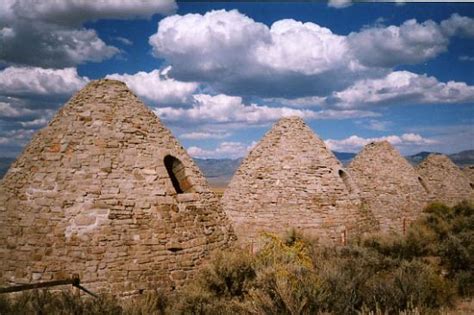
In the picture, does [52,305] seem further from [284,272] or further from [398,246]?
[398,246]

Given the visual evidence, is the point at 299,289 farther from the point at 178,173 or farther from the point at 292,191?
the point at 292,191

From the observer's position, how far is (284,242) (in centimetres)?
1191

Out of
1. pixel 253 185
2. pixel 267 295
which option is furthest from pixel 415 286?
pixel 253 185

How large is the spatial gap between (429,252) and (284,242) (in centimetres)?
493

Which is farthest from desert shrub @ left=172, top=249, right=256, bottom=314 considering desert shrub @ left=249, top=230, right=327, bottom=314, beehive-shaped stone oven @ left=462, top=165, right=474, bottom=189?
beehive-shaped stone oven @ left=462, top=165, right=474, bottom=189

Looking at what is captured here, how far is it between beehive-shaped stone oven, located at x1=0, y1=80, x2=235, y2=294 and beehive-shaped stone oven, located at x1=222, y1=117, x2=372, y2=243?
4.36 meters

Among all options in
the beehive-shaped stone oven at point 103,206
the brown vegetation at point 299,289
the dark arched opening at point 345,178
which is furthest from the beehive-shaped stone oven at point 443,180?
the beehive-shaped stone oven at point 103,206

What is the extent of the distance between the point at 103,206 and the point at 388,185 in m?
14.3

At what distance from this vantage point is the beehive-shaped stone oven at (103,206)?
7527mm

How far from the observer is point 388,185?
18500 mm

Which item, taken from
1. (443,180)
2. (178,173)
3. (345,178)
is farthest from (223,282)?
(443,180)

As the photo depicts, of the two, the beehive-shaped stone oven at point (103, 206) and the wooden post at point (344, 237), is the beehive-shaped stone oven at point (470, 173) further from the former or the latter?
the beehive-shaped stone oven at point (103, 206)

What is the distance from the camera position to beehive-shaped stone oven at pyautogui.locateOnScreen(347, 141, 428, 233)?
17.9m

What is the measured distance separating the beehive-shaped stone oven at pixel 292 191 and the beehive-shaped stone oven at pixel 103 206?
436 centimetres
